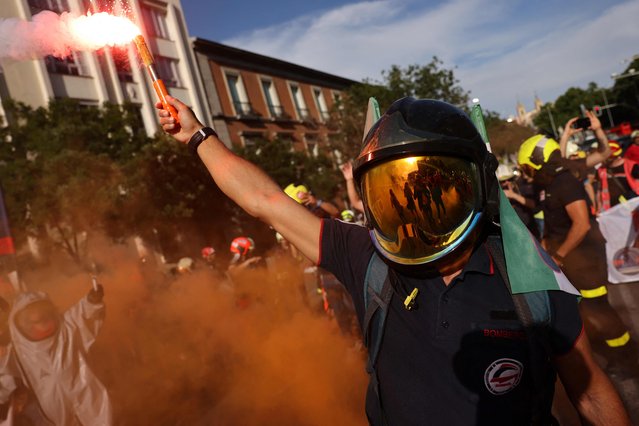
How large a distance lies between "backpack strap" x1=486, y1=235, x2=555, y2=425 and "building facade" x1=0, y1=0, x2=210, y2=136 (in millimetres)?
7918

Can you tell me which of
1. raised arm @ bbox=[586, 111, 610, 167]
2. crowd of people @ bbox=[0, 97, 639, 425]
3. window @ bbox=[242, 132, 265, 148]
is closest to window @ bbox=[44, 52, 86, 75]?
window @ bbox=[242, 132, 265, 148]

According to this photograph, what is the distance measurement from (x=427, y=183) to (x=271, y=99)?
26525 mm

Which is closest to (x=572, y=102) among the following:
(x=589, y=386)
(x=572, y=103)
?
(x=572, y=103)

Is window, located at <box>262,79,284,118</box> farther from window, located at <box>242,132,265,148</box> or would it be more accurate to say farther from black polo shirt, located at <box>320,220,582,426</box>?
black polo shirt, located at <box>320,220,582,426</box>

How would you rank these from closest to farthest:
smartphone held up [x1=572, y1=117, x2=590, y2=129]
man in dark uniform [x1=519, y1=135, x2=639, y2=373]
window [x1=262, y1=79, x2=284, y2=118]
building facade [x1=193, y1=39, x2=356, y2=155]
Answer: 1. man in dark uniform [x1=519, y1=135, x2=639, y2=373]
2. smartphone held up [x1=572, y1=117, x2=590, y2=129]
3. building facade [x1=193, y1=39, x2=356, y2=155]
4. window [x1=262, y1=79, x2=284, y2=118]

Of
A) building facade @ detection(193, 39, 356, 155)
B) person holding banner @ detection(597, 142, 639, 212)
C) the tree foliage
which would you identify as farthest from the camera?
the tree foliage

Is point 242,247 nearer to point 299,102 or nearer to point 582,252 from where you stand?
point 582,252

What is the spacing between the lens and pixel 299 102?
29141mm

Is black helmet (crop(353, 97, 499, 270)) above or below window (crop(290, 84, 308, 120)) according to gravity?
below

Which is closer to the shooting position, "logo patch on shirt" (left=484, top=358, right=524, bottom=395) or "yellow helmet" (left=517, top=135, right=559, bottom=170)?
"logo patch on shirt" (left=484, top=358, right=524, bottom=395)

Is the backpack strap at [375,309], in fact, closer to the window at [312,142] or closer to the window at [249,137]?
the window at [249,137]

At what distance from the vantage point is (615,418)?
53.3 inches

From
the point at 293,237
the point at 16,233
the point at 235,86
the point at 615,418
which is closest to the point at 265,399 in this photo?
the point at 293,237

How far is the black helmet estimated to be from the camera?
1.38 meters
